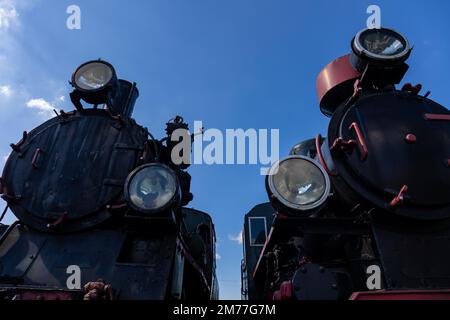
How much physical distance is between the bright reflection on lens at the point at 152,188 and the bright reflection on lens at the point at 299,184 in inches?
29.8

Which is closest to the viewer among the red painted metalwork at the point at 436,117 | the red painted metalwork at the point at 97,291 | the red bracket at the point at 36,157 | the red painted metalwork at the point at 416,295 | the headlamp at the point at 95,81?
the red painted metalwork at the point at 416,295

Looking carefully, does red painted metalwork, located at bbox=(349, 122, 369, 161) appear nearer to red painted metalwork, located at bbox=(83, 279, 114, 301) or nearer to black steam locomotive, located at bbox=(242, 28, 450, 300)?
black steam locomotive, located at bbox=(242, 28, 450, 300)

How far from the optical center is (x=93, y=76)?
157 inches

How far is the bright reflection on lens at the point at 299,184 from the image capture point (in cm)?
232

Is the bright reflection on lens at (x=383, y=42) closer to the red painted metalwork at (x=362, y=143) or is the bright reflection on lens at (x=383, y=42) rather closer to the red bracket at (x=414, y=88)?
the red bracket at (x=414, y=88)

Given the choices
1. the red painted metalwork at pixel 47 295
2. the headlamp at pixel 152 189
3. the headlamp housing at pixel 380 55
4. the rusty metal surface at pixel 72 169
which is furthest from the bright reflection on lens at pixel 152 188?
the headlamp housing at pixel 380 55

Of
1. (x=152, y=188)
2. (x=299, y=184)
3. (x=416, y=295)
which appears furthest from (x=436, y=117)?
(x=152, y=188)

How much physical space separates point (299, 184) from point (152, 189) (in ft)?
3.58

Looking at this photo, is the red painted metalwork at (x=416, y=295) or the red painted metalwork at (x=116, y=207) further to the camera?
the red painted metalwork at (x=116, y=207)

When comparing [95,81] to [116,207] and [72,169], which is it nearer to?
[72,169]

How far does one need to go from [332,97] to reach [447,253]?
202 cm

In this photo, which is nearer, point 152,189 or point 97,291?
point 97,291

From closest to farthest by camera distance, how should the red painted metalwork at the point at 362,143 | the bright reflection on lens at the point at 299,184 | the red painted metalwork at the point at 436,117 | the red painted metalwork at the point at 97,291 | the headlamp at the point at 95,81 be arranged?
the red painted metalwork at the point at 97,291 < the bright reflection on lens at the point at 299,184 < the red painted metalwork at the point at 362,143 < the red painted metalwork at the point at 436,117 < the headlamp at the point at 95,81
